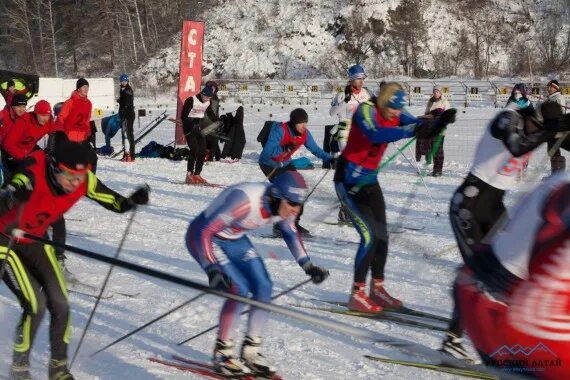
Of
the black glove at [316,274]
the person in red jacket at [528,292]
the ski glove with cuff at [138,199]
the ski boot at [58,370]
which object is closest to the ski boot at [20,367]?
the ski boot at [58,370]

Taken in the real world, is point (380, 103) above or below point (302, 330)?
above

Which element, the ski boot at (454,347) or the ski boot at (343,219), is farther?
the ski boot at (343,219)

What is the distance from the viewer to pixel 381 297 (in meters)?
6.12

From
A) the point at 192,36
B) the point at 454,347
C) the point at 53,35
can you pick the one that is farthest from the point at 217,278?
the point at 53,35

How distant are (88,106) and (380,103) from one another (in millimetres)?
5522

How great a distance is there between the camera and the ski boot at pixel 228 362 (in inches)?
177

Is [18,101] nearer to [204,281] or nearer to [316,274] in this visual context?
[204,281]

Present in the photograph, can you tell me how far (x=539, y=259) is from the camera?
8.08ft

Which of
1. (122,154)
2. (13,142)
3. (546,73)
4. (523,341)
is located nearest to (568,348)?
(523,341)

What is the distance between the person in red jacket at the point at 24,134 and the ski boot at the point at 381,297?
4090mm

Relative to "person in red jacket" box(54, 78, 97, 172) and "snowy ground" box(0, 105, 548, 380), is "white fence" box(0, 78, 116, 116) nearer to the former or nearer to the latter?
"snowy ground" box(0, 105, 548, 380)

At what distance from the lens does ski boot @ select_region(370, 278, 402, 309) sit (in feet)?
19.9

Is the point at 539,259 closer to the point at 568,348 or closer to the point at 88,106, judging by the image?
the point at 568,348

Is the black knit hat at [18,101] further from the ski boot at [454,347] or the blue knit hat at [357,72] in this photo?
the ski boot at [454,347]
